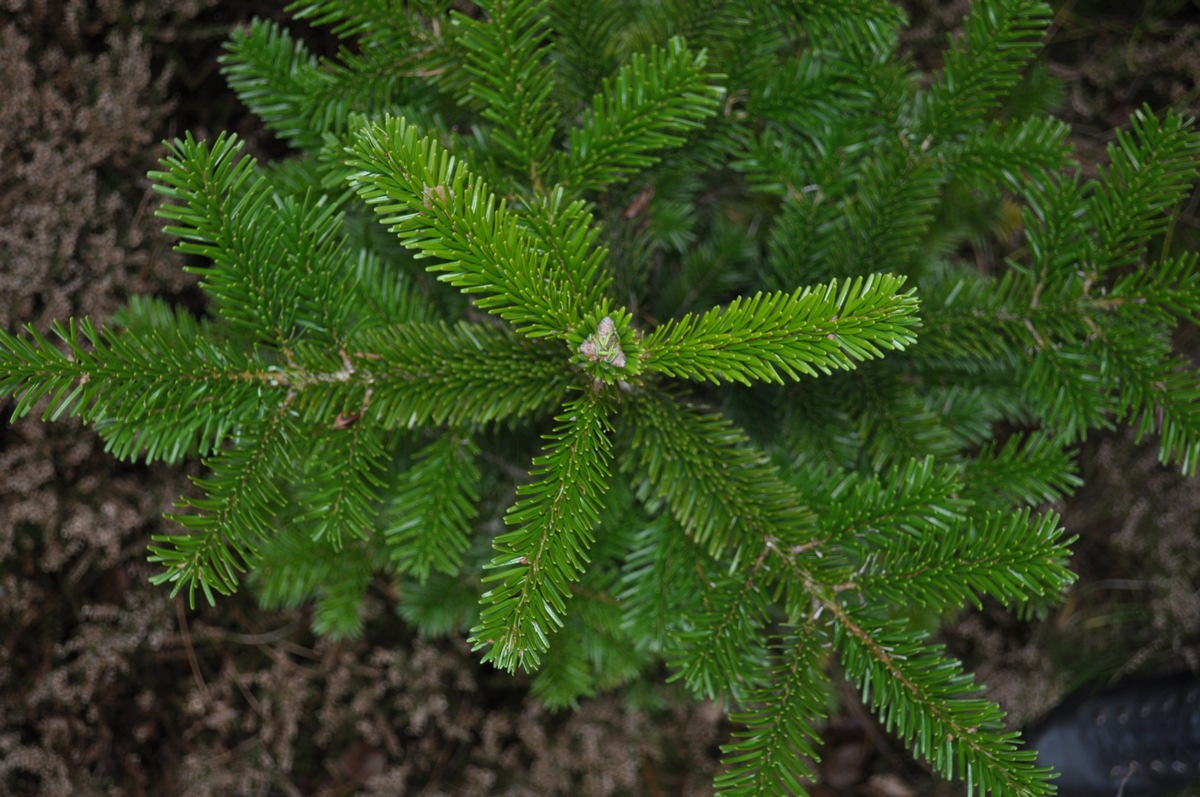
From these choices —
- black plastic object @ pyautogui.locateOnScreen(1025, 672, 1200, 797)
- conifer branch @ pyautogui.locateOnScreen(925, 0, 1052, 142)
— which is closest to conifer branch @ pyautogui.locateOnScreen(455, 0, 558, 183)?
conifer branch @ pyautogui.locateOnScreen(925, 0, 1052, 142)

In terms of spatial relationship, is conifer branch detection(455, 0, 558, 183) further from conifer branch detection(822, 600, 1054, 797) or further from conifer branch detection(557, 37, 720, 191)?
conifer branch detection(822, 600, 1054, 797)

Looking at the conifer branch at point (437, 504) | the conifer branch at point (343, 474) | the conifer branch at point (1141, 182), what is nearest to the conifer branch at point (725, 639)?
the conifer branch at point (437, 504)

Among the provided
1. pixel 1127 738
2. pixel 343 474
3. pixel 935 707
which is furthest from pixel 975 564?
pixel 1127 738

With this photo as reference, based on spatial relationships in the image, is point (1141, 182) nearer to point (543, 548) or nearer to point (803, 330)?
point (803, 330)

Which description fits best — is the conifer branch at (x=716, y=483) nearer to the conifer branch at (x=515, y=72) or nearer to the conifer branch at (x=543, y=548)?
the conifer branch at (x=543, y=548)

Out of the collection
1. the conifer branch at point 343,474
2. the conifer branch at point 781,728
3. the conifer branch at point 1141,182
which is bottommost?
the conifer branch at point 781,728

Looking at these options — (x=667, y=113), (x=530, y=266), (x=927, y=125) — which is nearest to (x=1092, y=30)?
(x=927, y=125)
